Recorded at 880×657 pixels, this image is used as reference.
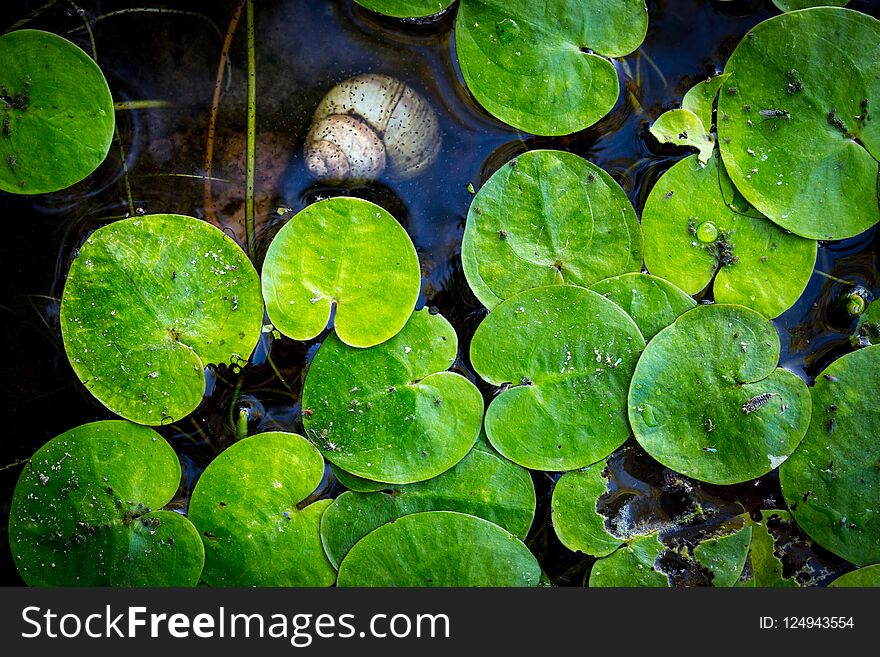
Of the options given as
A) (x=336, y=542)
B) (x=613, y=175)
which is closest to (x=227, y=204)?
(x=336, y=542)

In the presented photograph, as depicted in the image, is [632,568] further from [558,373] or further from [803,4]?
[803,4]

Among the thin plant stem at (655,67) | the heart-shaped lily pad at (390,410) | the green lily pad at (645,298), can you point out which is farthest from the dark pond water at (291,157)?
the green lily pad at (645,298)

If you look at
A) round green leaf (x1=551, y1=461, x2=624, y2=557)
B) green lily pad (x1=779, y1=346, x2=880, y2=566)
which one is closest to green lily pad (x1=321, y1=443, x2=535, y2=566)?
round green leaf (x1=551, y1=461, x2=624, y2=557)

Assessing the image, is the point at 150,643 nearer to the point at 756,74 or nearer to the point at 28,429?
the point at 28,429

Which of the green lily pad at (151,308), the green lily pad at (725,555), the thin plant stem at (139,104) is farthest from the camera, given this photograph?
the thin plant stem at (139,104)

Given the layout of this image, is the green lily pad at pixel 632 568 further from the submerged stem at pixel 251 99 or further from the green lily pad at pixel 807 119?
the submerged stem at pixel 251 99

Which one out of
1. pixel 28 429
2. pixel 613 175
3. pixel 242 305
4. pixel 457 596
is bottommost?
pixel 457 596
